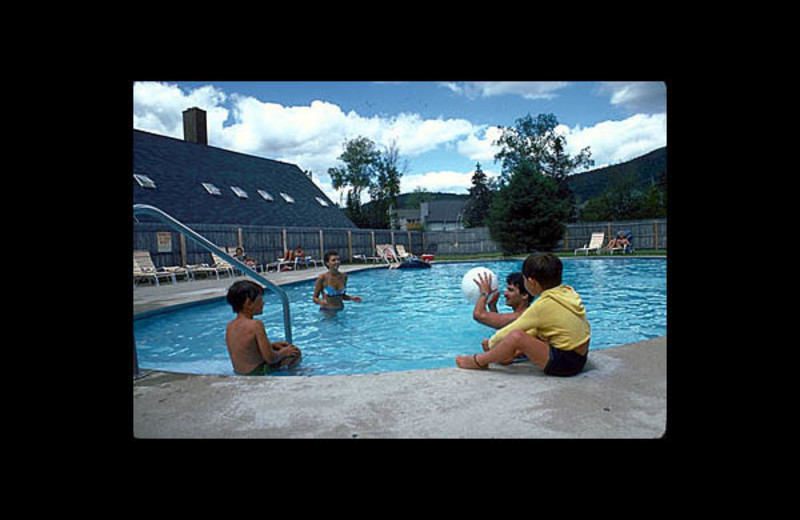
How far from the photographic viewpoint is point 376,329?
22.7ft

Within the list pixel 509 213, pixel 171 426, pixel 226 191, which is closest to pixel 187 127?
pixel 226 191

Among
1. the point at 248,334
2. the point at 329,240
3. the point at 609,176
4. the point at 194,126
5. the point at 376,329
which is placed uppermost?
the point at 609,176

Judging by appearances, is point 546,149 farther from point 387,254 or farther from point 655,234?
point 387,254

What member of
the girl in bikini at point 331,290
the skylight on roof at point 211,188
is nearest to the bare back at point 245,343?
the girl in bikini at point 331,290

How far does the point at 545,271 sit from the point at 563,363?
58cm

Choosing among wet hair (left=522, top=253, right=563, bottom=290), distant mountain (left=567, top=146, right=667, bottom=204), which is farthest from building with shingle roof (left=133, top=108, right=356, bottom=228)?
distant mountain (left=567, top=146, right=667, bottom=204)

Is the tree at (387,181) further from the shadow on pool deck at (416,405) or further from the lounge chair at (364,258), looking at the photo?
the shadow on pool deck at (416,405)

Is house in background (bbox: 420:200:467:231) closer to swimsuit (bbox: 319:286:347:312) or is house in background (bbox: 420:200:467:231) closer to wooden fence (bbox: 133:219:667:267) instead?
wooden fence (bbox: 133:219:667:267)

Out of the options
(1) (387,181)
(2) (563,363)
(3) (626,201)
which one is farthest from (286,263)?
(3) (626,201)

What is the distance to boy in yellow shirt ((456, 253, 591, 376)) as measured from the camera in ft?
8.68
